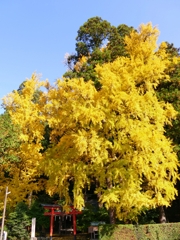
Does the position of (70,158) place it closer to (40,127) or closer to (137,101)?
(137,101)

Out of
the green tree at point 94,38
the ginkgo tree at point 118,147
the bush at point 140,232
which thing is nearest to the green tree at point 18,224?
the ginkgo tree at point 118,147

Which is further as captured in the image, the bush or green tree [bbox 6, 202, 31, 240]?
green tree [bbox 6, 202, 31, 240]

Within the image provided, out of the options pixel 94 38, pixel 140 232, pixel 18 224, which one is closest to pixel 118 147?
pixel 140 232

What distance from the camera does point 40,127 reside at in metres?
15.7

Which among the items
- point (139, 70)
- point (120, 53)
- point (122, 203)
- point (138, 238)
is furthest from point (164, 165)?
point (120, 53)

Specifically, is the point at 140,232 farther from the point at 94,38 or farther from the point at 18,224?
the point at 94,38

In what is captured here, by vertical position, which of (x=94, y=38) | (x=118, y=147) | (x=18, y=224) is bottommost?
(x=18, y=224)

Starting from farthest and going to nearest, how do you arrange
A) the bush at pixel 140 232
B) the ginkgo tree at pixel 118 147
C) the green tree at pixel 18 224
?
the green tree at pixel 18 224
the bush at pixel 140 232
the ginkgo tree at pixel 118 147

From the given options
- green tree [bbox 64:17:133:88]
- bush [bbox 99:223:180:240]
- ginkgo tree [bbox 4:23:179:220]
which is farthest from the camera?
green tree [bbox 64:17:133:88]

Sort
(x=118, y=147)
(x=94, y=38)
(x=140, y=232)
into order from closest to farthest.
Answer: (x=118, y=147) → (x=140, y=232) → (x=94, y=38)

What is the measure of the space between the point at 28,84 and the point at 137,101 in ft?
31.9

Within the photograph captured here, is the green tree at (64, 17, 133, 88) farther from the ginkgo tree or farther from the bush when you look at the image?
the bush

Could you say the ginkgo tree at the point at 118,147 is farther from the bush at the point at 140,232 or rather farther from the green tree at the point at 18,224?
the green tree at the point at 18,224

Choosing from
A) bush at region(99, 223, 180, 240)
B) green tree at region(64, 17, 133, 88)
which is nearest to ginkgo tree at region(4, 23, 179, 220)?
bush at region(99, 223, 180, 240)
